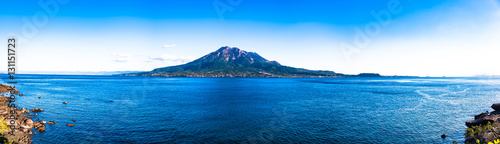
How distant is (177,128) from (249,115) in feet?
68.1

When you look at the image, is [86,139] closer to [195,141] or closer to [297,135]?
[195,141]

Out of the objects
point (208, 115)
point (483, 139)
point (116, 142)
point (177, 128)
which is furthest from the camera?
point (208, 115)

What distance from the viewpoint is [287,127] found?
46.8 metres

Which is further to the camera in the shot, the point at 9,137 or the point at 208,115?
the point at 208,115

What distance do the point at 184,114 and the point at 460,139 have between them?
58.7 m

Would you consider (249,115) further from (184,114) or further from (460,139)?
(460,139)

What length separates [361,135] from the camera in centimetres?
4138

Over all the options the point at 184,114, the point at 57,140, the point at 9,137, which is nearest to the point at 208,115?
the point at 184,114

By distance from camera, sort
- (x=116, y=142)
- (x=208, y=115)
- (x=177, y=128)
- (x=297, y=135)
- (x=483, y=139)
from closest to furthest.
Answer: (x=483, y=139) < (x=116, y=142) < (x=297, y=135) < (x=177, y=128) < (x=208, y=115)

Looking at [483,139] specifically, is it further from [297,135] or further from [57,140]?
[57,140]

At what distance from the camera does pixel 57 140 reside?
37.1 metres

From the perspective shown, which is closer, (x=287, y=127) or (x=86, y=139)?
(x=86, y=139)

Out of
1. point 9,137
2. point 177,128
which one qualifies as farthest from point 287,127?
point 9,137

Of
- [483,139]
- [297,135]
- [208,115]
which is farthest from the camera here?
[208,115]
